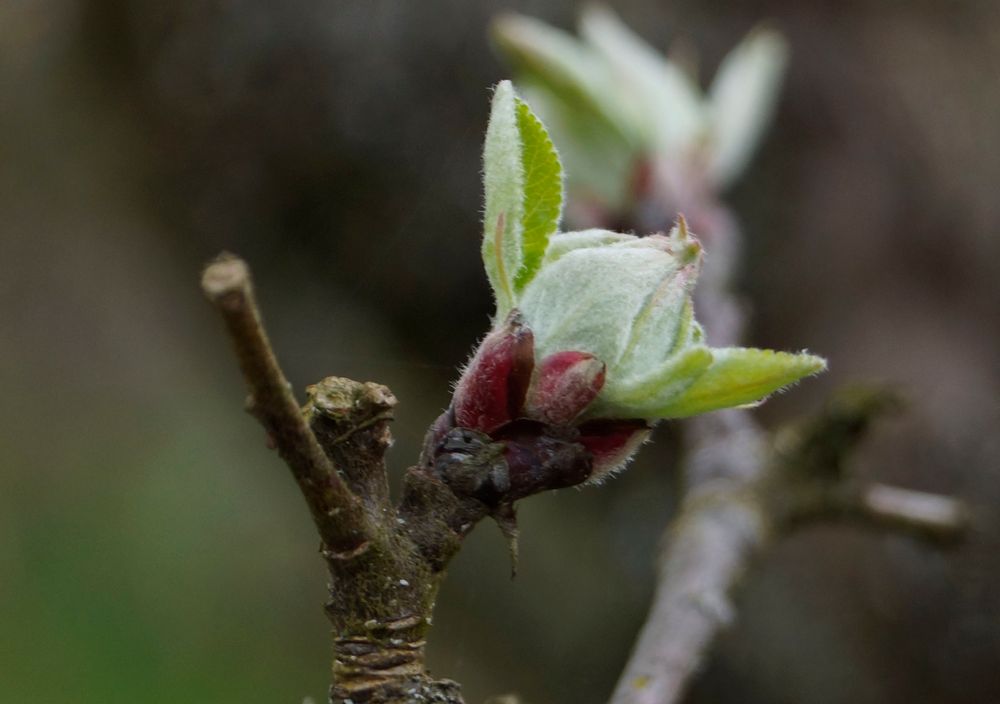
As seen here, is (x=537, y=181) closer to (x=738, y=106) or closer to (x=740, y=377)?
(x=740, y=377)

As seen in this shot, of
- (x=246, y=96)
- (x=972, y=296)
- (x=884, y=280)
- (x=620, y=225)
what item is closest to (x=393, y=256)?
(x=246, y=96)

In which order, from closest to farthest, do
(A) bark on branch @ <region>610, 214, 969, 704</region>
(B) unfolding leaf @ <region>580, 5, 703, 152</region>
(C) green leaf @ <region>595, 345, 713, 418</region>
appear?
(C) green leaf @ <region>595, 345, 713, 418</region>, (A) bark on branch @ <region>610, 214, 969, 704</region>, (B) unfolding leaf @ <region>580, 5, 703, 152</region>

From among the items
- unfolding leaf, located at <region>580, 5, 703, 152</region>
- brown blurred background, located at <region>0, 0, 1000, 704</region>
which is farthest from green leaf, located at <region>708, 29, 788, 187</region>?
brown blurred background, located at <region>0, 0, 1000, 704</region>

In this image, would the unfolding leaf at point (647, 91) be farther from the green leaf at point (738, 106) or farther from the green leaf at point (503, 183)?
the green leaf at point (503, 183)

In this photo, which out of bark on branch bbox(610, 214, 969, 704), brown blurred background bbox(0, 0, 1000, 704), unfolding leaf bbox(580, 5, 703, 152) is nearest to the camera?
bark on branch bbox(610, 214, 969, 704)

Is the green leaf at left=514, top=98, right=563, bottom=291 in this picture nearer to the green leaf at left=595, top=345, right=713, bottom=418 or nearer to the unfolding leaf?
the green leaf at left=595, top=345, right=713, bottom=418

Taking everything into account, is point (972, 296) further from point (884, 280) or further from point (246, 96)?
point (246, 96)

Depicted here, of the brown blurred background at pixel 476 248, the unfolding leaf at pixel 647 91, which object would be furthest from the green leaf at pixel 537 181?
the brown blurred background at pixel 476 248
